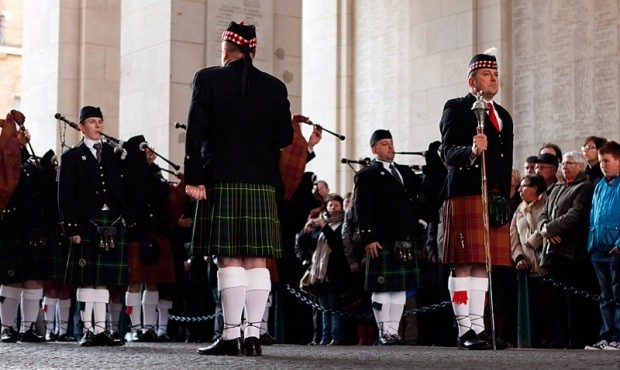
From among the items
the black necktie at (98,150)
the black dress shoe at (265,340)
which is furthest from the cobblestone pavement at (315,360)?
the black dress shoe at (265,340)

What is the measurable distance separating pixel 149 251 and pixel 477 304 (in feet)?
13.9

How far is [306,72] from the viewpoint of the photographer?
57.2 feet

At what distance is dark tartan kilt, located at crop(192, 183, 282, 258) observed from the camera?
22.1ft

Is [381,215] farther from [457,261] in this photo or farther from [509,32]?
[509,32]

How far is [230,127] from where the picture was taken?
679 cm

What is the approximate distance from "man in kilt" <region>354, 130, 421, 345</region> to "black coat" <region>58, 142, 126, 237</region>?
2111mm

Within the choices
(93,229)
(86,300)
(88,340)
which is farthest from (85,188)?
(88,340)

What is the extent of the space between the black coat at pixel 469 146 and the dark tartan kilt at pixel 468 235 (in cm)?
8

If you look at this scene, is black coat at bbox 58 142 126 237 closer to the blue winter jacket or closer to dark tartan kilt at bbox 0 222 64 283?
dark tartan kilt at bbox 0 222 64 283

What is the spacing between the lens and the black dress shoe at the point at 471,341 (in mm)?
7449

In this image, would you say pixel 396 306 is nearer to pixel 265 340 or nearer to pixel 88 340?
pixel 265 340

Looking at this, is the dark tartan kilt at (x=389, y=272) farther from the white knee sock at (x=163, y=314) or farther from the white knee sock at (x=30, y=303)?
the white knee sock at (x=30, y=303)

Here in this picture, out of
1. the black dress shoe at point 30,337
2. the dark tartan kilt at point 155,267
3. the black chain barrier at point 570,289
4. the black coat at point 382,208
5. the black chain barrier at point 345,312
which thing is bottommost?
the black dress shoe at point 30,337

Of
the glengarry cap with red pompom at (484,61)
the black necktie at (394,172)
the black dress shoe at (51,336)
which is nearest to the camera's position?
the glengarry cap with red pompom at (484,61)
